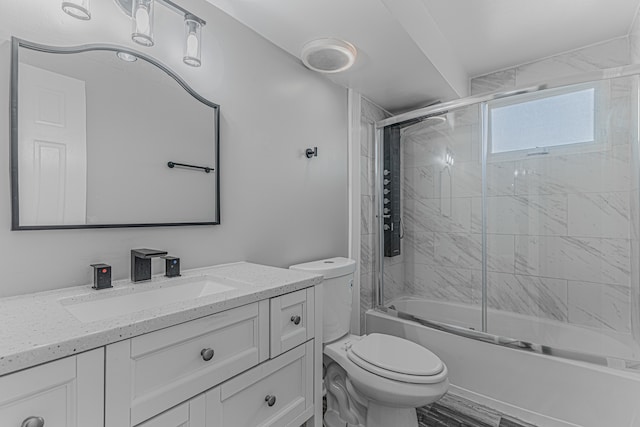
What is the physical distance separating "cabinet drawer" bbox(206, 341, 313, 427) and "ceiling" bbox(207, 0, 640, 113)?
1.53 meters

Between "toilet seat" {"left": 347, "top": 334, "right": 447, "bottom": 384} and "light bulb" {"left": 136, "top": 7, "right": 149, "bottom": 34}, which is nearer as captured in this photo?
"light bulb" {"left": 136, "top": 7, "right": 149, "bottom": 34}

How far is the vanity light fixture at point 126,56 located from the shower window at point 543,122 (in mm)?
2129

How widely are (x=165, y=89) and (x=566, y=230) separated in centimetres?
262

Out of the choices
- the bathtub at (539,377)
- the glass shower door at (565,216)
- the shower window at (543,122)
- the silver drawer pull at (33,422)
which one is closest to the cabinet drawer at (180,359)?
the silver drawer pull at (33,422)

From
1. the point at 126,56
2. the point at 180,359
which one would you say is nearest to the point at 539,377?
the point at 180,359

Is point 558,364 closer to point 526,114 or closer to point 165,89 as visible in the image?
point 526,114

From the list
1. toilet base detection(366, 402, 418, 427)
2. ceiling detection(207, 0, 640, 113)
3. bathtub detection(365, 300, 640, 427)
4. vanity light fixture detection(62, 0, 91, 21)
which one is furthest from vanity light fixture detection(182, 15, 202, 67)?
bathtub detection(365, 300, 640, 427)

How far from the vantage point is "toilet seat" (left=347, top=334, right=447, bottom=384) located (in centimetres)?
141

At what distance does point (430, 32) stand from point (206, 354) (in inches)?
84.8

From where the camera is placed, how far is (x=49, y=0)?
1076mm

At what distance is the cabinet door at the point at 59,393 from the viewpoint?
61 centimetres

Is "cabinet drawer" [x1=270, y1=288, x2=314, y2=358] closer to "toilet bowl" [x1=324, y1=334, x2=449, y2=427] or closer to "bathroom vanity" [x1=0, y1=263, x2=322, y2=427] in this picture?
"bathroom vanity" [x1=0, y1=263, x2=322, y2=427]

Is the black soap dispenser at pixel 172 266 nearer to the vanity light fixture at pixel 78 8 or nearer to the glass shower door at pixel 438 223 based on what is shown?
the vanity light fixture at pixel 78 8

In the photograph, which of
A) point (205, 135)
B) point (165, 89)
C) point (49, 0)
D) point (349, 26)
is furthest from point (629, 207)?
point (49, 0)
